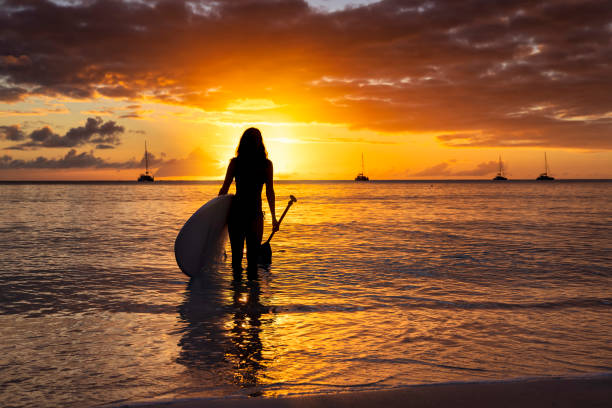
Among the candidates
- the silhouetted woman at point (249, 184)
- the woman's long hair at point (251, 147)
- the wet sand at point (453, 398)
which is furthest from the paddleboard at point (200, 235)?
the wet sand at point (453, 398)

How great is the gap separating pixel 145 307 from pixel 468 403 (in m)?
4.08

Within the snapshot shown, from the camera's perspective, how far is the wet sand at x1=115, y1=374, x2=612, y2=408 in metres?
2.69

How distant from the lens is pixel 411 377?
3219mm

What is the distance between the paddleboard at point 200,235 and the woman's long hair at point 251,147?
3.55ft

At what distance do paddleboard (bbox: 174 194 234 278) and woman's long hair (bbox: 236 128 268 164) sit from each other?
1083mm

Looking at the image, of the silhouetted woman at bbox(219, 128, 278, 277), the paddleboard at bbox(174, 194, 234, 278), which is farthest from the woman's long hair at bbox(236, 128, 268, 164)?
the paddleboard at bbox(174, 194, 234, 278)

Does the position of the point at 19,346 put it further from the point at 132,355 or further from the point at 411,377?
the point at 411,377

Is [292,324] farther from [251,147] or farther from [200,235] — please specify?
[200,235]

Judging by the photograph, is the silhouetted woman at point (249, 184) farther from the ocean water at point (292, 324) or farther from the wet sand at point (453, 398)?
the wet sand at point (453, 398)

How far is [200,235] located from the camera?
7.28m

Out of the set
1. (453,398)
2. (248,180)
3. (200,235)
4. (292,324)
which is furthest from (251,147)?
(453,398)

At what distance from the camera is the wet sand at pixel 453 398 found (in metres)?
2.69

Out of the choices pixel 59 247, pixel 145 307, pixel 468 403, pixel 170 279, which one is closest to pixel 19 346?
pixel 145 307

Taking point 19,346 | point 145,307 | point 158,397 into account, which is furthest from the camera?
point 145,307
